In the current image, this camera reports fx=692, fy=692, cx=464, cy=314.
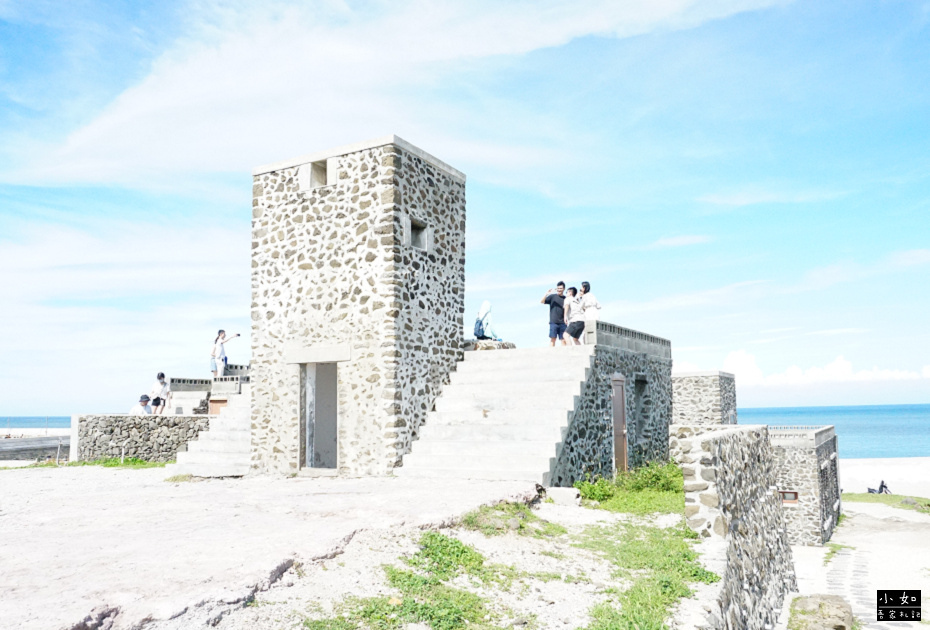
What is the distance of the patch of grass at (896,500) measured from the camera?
33.1 meters

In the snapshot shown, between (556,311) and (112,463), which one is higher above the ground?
(556,311)

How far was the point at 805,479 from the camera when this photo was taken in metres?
23.8

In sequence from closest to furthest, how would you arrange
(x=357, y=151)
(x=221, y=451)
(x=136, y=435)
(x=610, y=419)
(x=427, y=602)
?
(x=427, y=602), (x=357, y=151), (x=610, y=419), (x=221, y=451), (x=136, y=435)

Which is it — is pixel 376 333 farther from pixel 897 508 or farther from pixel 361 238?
pixel 897 508

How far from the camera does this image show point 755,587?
918 centimetres

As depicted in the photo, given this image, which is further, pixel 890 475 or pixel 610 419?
pixel 890 475

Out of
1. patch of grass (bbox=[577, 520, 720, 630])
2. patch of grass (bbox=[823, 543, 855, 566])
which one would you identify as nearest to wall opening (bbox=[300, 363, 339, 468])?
patch of grass (bbox=[577, 520, 720, 630])

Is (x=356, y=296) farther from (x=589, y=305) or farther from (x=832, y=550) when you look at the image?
(x=832, y=550)

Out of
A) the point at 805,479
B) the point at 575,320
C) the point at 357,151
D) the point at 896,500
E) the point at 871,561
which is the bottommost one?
the point at 896,500

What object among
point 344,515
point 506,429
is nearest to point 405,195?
point 506,429

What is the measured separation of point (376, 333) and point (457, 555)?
6733 mm

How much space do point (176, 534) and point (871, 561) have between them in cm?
2066

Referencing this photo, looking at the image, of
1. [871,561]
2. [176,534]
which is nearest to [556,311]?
[176,534]

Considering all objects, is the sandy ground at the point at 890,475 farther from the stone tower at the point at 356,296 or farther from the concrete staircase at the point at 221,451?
the concrete staircase at the point at 221,451
